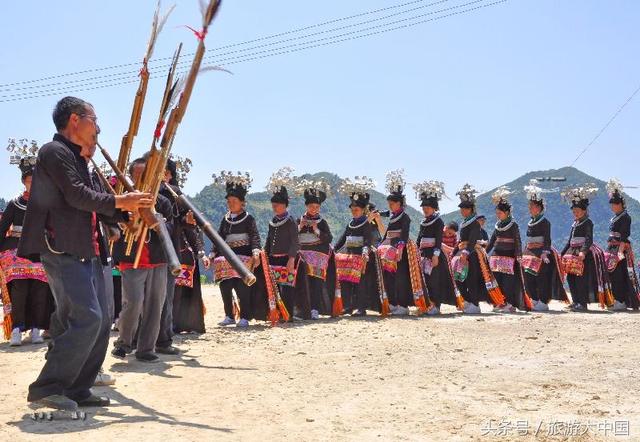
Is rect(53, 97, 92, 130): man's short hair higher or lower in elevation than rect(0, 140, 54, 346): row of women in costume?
higher

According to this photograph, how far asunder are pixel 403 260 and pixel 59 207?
7955mm

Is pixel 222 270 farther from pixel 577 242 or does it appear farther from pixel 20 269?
pixel 577 242

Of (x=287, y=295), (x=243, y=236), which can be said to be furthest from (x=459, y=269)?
(x=243, y=236)

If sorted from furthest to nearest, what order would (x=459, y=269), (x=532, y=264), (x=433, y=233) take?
(x=532, y=264) → (x=459, y=269) → (x=433, y=233)

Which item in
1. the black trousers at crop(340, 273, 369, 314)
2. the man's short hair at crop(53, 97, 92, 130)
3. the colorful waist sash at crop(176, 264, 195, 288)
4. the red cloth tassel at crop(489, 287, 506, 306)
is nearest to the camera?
the man's short hair at crop(53, 97, 92, 130)

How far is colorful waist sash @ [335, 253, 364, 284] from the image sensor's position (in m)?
11.6

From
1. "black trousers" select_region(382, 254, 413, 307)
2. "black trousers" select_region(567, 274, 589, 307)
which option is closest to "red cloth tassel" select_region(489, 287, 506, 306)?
"black trousers" select_region(382, 254, 413, 307)

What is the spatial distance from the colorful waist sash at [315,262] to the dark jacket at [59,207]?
6.59 m

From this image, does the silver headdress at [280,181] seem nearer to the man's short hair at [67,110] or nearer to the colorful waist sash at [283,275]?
the colorful waist sash at [283,275]

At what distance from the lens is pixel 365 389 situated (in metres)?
5.49

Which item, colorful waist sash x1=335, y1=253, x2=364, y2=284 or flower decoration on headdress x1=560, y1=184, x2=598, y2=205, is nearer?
colorful waist sash x1=335, y1=253, x2=364, y2=284

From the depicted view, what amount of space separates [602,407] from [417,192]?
24.7 feet

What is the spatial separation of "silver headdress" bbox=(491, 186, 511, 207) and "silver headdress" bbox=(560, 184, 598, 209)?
1.23 meters

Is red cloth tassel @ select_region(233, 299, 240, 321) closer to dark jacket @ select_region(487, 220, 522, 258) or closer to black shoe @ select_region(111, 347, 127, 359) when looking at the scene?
black shoe @ select_region(111, 347, 127, 359)
